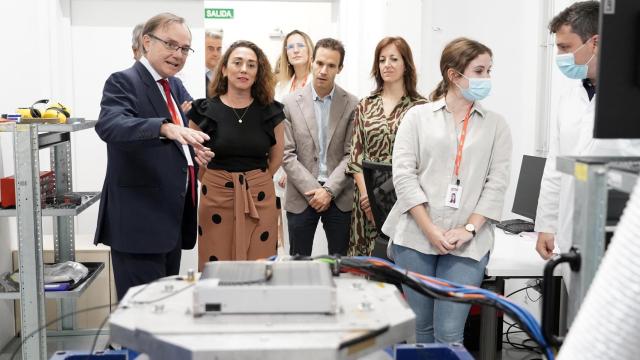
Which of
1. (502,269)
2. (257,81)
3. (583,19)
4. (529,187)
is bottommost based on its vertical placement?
(502,269)

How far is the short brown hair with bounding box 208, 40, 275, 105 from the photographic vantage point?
3068 millimetres

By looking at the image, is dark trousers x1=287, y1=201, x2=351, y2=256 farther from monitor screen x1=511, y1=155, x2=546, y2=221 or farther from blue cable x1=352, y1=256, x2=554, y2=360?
blue cable x1=352, y1=256, x2=554, y2=360

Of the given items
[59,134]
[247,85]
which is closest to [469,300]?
[247,85]

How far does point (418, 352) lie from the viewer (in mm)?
1712

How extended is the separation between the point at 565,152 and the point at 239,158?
1.32 m

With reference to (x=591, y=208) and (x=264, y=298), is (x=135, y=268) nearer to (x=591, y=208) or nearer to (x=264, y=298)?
(x=264, y=298)

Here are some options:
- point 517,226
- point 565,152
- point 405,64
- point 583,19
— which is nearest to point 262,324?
point 565,152

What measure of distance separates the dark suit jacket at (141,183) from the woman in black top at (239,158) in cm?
31

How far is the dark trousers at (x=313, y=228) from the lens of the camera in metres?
3.49

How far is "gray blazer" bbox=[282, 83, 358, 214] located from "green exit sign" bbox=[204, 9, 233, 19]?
2338mm

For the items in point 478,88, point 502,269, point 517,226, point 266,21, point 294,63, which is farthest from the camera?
point 266,21

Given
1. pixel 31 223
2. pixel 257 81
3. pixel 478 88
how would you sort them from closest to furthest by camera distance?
pixel 478 88 → pixel 31 223 → pixel 257 81

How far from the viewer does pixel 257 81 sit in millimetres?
3094

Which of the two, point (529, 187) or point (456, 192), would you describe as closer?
point (456, 192)
